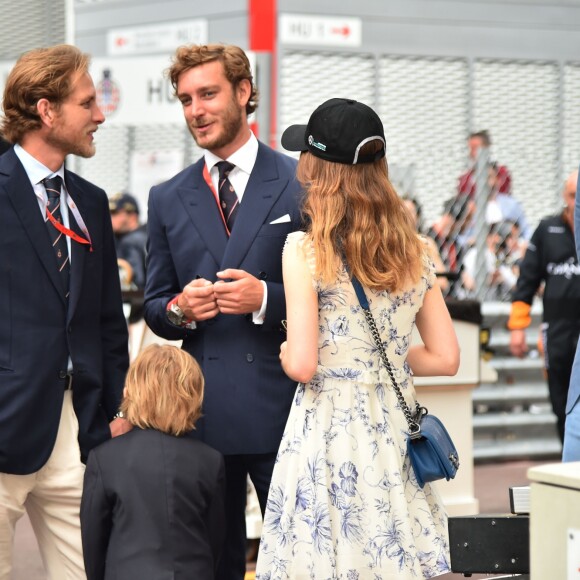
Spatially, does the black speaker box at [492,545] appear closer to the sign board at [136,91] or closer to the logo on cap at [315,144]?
the logo on cap at [315,144]

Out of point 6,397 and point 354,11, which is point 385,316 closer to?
point 6,397

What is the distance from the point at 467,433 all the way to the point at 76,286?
3.53 meters

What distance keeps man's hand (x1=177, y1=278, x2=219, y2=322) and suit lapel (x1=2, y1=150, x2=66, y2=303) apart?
0.39m

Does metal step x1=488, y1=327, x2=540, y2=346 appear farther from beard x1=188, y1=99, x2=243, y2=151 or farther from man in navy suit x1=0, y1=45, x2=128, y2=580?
man in navy suit x1=0, y1=45, x2=128, y2=580

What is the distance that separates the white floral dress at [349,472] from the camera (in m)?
3.39

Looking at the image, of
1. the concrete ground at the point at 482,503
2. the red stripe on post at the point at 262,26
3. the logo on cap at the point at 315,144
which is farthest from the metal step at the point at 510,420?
the logo on cap at the point at 315,144

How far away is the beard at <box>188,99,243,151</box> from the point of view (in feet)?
13.0

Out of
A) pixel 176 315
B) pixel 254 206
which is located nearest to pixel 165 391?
pixel 176 315

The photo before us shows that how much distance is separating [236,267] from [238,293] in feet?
0.82

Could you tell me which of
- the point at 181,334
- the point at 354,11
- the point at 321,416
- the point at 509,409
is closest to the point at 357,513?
the point at 321,416

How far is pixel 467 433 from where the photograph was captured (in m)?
6.74

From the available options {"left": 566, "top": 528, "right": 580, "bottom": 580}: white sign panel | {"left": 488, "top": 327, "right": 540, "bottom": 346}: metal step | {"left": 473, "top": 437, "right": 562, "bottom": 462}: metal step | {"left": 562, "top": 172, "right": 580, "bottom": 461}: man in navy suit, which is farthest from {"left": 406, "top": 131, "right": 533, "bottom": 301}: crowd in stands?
{"left": 566, "top": 528, "right": 580, "bottom": 580}: white sign panel

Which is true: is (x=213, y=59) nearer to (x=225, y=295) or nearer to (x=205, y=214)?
(x=205, y=214)

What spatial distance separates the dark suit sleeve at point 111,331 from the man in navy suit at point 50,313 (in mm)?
10
